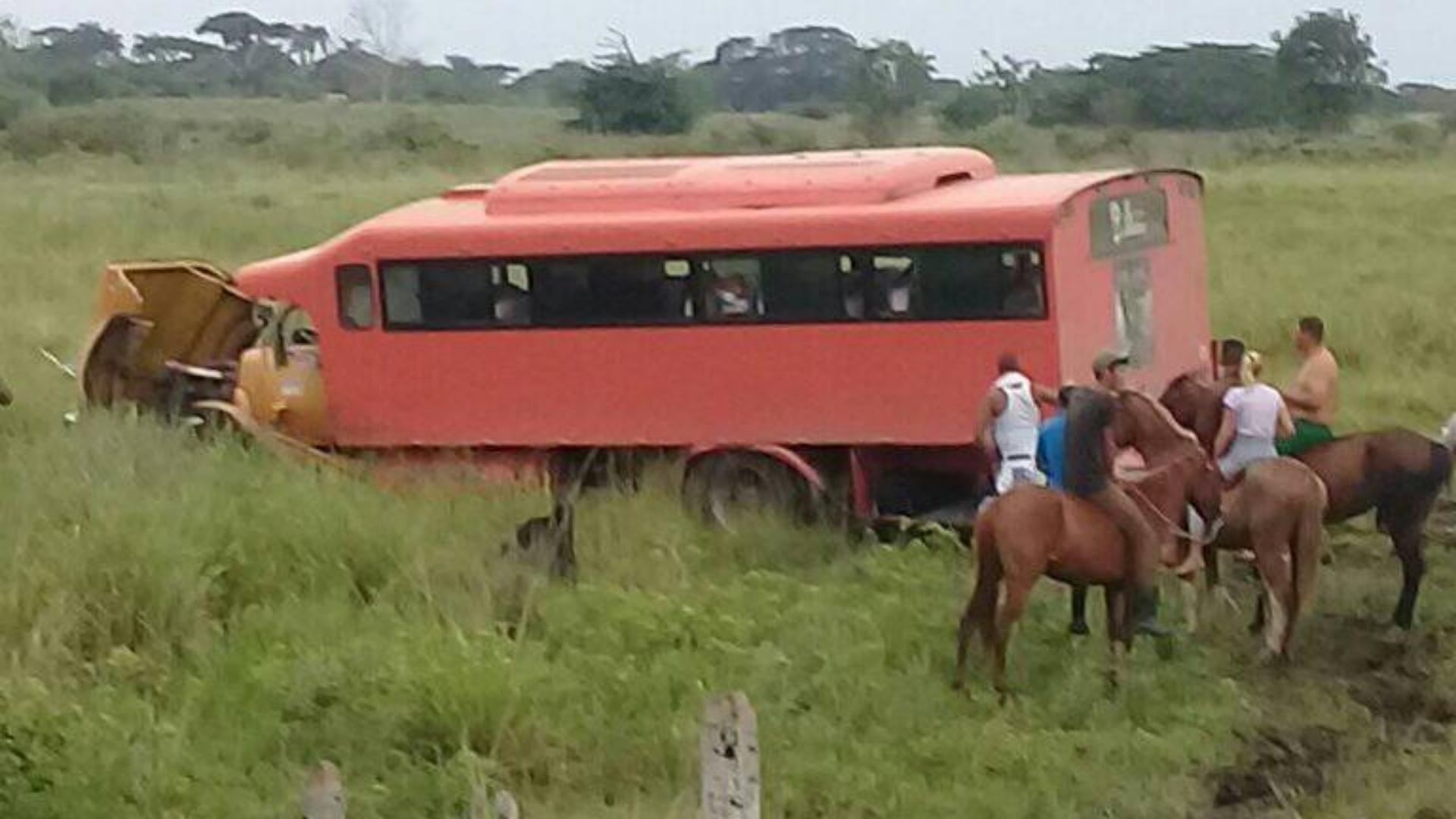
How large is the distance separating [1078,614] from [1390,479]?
1968 mm

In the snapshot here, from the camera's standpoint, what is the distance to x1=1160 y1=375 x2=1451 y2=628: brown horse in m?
11.6

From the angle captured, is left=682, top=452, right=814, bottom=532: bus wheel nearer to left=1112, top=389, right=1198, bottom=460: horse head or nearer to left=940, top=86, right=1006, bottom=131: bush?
left=1112, top=389, right=1198, bottom=460: horse head

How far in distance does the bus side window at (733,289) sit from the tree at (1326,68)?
44.0 m

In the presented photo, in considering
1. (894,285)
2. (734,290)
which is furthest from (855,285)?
(734,290)

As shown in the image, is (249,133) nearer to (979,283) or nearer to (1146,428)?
(979,283)

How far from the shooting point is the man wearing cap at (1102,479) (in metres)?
10.2

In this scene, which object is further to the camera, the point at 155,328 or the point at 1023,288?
the point at 155,328

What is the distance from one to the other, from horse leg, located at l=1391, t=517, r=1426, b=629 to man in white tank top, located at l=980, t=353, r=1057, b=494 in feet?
5.78

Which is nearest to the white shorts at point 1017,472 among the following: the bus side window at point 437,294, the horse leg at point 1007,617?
the horse leg at point 1007,617

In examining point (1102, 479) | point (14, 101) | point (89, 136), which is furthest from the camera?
point (14, 101)

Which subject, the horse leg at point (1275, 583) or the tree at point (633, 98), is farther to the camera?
the tree at point (633, 98)

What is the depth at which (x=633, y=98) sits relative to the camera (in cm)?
5141

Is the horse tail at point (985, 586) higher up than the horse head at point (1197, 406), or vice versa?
the horse head at point (1197, 406)

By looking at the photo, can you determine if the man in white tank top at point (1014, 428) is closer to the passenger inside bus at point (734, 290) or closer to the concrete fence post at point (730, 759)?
the passenger inside bus at point (734, 290)
